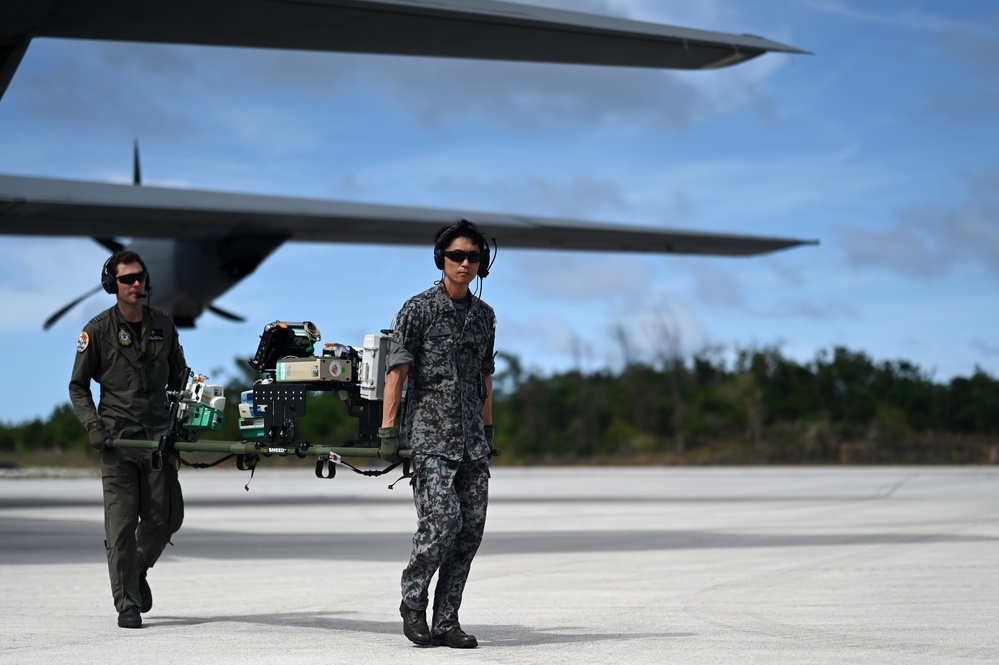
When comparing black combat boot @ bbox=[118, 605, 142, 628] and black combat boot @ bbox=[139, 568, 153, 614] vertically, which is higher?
black combat boot @ bbox=[139, 568, 153, 614]

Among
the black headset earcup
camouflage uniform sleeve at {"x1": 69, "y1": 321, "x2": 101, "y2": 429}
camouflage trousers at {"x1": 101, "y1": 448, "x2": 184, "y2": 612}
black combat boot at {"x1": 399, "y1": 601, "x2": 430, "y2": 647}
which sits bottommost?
black combat boot at {"x1": 399, "y1": 601, "x2": 430, "y2": 647}

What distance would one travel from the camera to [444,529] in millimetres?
5812

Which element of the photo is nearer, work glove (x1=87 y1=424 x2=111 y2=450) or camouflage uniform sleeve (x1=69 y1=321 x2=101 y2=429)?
work glove (x1=87 y1=424 x2=111 y2=450)

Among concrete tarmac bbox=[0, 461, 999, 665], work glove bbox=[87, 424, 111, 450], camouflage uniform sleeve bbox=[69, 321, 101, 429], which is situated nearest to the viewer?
concrete tarmac bbox=[0, 461, 999, 665]

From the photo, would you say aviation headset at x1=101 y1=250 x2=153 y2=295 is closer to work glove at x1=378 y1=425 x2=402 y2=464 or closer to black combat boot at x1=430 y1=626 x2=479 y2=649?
work glove at x1=378 y1=425 x2=402 y2=464

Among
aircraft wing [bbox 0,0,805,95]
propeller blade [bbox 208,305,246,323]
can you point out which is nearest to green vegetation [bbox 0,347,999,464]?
propeller blade [bbox 208,305,246,323]

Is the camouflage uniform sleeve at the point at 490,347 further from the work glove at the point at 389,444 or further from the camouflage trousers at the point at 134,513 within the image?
the camouflage trousers at the point at 134,513

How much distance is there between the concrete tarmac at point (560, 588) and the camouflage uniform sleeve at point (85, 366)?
1.27 m

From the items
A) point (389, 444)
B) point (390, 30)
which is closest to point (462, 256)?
point (389, 444)

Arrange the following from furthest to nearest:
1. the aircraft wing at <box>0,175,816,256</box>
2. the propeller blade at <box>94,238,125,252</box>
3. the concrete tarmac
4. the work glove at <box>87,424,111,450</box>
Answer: the propeller blade at <box>94,238,125,252</box>
the aircraft wing at <box>0,175,816,256</box>
the work glove at <box>87,424,111,450</box>
the concrete tarmac

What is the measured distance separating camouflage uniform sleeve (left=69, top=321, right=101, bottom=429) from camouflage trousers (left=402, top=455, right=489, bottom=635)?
2.17 m

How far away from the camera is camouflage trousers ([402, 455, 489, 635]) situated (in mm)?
5824

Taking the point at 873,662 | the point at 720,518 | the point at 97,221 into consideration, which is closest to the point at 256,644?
the point at 873,662

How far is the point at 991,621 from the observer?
6625 mm
